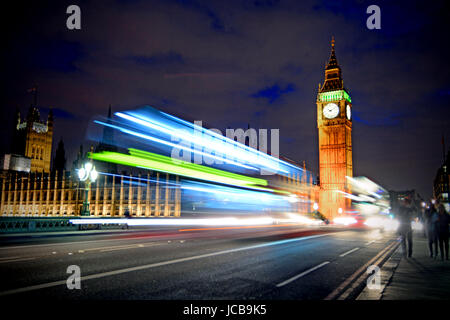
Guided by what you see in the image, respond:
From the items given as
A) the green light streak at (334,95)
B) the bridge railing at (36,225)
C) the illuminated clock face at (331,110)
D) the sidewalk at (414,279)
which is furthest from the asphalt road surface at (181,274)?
the green light streak at (334,95)

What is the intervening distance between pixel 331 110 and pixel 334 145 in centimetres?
797

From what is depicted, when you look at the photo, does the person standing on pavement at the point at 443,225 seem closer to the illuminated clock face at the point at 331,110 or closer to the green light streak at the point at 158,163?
the green light streak at the point at 158,163

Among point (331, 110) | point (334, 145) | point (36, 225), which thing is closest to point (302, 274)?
point (36, 225)

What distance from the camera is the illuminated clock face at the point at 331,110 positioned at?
7344cm

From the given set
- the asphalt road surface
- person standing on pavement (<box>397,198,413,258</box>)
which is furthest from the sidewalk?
person standing on pavement (<box>397,198,413,258</box>)

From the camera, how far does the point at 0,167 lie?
12062cm

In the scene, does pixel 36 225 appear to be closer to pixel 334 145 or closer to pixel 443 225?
pixel 443 225

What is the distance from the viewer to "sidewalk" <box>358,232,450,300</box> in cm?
568

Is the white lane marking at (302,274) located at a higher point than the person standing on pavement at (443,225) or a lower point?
lower

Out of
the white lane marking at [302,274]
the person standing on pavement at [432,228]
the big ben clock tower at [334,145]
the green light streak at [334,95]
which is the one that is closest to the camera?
the white lane marking at [302,274]

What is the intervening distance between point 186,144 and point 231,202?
792 cm

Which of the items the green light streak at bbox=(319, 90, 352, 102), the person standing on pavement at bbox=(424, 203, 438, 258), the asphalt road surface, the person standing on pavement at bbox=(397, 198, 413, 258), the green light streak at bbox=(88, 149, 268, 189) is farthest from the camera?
the green light streak at bbox=(319, 90, 352, 102)

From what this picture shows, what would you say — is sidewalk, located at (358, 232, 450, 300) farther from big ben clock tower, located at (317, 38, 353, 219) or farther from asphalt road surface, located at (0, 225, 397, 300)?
big ben clock tower, located at (317, 38, 353, 219)
